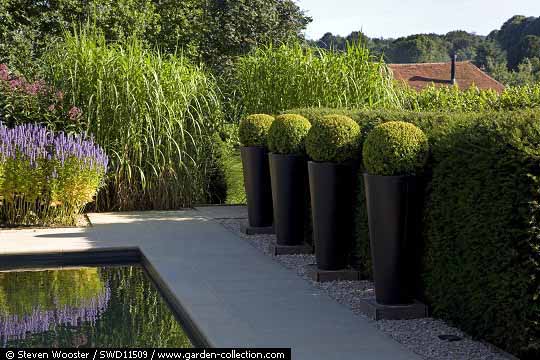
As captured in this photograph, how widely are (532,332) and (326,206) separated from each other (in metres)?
2.62

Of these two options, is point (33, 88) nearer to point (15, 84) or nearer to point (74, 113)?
point (15, 84)

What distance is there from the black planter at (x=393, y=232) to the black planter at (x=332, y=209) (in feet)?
3.19

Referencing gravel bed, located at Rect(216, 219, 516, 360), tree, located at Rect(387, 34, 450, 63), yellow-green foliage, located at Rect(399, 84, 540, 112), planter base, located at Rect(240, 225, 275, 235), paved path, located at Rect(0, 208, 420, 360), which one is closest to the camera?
gravel bed, located at Rect(216, 219, 516, 360)

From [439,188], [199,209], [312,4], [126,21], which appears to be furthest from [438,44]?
[439,188]

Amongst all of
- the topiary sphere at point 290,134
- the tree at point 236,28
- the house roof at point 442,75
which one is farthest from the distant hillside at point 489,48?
the topiary sphere at point 290,134

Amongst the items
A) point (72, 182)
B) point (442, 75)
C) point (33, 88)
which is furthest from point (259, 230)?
point (442, 75)

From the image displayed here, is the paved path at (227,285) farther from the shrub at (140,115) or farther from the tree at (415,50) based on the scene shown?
the tree at (415,50)

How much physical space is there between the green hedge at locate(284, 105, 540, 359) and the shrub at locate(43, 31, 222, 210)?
5.66 metres

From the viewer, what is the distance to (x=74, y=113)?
10594mm

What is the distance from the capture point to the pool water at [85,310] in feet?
18.8

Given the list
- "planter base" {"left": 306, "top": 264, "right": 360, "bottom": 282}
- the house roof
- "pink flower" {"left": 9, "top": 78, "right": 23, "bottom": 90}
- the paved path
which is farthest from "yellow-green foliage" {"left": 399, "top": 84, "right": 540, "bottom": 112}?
the house roof

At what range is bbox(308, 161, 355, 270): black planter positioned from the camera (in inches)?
274

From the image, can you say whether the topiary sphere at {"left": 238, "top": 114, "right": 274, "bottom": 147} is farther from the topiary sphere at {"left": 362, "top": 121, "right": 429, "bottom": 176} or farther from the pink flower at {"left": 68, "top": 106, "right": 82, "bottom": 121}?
the topiary sphere at {"left": 362, "top": 121, "right": 429, "bottom": 176}

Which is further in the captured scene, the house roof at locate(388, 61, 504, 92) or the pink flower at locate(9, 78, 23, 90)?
the house roof at locate(388, 61, 504, 92)
